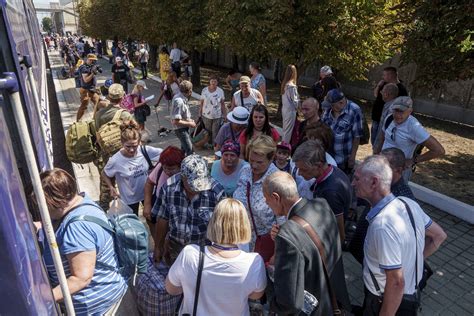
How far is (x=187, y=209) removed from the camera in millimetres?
2998

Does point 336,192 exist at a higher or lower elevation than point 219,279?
higher

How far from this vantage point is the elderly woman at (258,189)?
315 cm

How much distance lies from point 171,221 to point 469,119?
11.9 meters

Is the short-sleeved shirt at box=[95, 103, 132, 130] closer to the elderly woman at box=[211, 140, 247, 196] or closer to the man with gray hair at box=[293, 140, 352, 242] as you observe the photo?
the elderly woman at box=[211, 140, 247, 196]

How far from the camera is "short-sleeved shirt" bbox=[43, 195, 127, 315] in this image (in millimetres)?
2115

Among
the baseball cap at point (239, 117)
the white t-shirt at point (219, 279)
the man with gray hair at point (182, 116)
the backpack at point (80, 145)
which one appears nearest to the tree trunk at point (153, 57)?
the man with gray hair at point (182, 116)

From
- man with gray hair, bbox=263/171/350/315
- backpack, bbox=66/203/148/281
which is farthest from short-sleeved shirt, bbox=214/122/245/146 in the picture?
man with gray hair, bbox=263/171/350/315

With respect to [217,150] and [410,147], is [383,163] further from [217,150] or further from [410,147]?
[217,150]

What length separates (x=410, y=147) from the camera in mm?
4270

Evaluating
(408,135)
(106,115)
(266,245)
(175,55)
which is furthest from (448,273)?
(175,55)

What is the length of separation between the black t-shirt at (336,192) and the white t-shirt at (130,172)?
82.5 inches

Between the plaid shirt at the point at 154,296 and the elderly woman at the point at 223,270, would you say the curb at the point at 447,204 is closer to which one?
the elderly woman at the point at 223,270

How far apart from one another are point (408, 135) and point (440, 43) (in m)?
2.22

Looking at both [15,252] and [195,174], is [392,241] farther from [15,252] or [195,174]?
[15,252]
